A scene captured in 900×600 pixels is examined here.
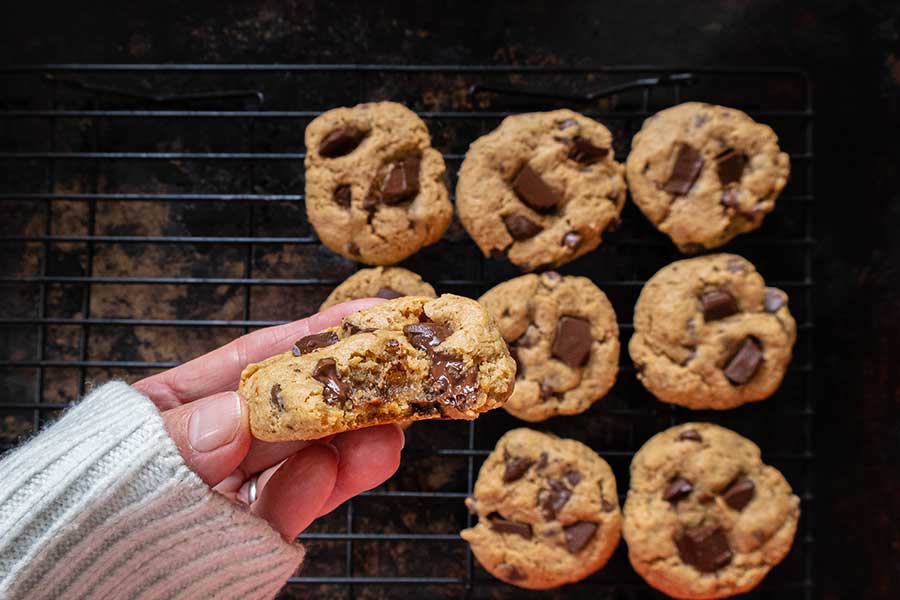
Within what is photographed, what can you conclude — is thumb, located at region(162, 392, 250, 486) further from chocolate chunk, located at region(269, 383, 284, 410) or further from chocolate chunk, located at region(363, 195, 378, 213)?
chocolate chunk, located at region(363, 195, 378, 213)

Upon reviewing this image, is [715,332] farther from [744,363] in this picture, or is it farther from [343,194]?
[343,194]

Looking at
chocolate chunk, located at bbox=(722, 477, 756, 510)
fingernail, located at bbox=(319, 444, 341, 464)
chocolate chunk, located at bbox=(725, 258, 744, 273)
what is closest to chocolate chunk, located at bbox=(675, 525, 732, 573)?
chocolate chunk, located at bbox=(722, 477, 756, 510)

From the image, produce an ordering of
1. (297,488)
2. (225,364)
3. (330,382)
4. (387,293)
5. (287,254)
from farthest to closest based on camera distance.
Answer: (287,254)
(387,293)
(225,364)
(297,488)
(330,382)

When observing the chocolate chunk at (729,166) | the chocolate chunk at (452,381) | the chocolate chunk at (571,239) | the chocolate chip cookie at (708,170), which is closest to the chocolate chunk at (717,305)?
the chocolate chip cookie at (708,170)

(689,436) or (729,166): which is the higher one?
(729,166)

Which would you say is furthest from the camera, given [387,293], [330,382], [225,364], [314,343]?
[387,293]

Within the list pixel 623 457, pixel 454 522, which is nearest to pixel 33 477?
pixel 454 522

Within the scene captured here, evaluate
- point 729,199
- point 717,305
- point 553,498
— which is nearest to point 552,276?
point 717,305

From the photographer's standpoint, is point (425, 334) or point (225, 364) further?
point (225, 364)
